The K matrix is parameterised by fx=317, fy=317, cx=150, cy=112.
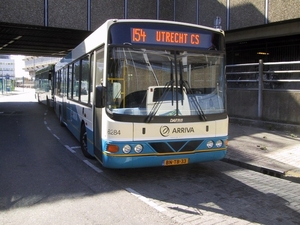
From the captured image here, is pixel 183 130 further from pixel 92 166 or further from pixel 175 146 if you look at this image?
pixel 92 166

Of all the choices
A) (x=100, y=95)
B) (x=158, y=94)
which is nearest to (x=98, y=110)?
(x=100, y=95)

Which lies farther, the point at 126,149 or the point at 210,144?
the point at 210,144

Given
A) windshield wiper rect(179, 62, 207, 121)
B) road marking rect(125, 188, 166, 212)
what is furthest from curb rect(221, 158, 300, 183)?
road marking rect(125, 188, 166, 212)

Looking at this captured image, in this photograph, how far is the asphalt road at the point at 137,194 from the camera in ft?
14.5

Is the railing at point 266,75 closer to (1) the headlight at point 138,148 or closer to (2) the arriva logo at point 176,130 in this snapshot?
(2) the arriva logo at point 176,130

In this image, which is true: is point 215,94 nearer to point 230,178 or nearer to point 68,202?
point 230,178

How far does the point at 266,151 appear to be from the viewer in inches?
326

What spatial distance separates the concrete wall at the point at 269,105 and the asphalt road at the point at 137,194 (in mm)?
3994

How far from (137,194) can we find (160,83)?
1977 millimetres

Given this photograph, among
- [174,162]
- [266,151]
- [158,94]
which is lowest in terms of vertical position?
[266,151]

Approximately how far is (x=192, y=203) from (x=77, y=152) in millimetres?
4399

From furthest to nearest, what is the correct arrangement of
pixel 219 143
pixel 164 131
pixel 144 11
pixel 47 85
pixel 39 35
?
pixel 47 85 < pixel 39 35 < pixel 144 11 < pixel 219 143 < pixel 164 131

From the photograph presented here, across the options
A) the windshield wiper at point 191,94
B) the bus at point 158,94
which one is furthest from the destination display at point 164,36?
the windshield wiper at point 191,94

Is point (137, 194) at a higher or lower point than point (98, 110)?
lower
